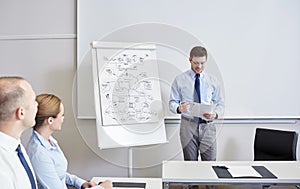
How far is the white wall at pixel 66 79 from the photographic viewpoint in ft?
11.6

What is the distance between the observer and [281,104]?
136 inches

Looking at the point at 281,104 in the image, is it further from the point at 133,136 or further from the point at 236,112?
the point at 133,136

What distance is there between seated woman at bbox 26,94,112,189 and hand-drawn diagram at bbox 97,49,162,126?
1.31 metres

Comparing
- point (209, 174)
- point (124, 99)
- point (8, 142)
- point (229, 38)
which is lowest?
point (209, 174)

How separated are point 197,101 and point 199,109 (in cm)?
11

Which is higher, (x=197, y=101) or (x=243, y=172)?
(x=197, y=101)

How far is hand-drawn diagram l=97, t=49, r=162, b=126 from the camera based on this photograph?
10.4 ft

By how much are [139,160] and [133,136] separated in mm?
463

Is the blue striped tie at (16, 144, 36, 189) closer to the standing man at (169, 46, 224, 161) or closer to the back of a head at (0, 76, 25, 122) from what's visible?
the back of a head at (0, 76, 25, 122)

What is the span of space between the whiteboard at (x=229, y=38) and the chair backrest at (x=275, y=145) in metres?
0.38

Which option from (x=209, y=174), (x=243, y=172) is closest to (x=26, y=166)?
(x=209, y=174)

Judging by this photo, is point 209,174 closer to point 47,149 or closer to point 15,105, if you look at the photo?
point 47,149

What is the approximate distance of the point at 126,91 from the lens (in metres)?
3.21

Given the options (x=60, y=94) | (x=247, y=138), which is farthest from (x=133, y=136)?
(x=247, y=138)
